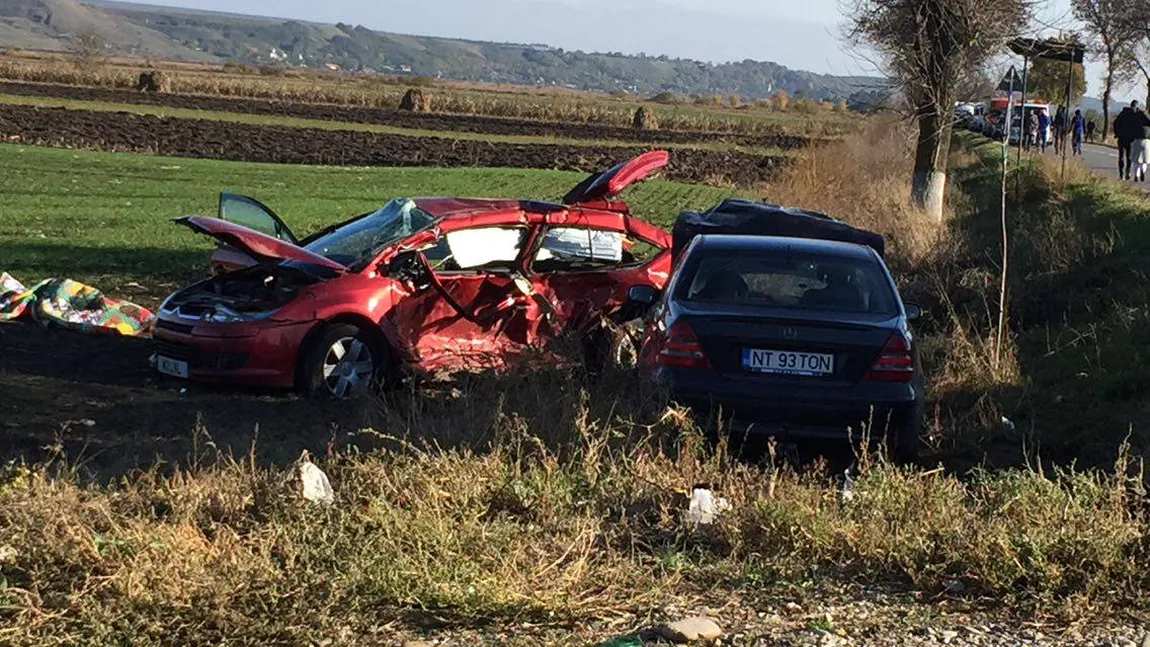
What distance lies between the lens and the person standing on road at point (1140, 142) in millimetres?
27766

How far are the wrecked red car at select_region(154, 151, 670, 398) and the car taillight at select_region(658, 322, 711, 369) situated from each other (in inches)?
96.6

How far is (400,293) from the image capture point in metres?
11.0

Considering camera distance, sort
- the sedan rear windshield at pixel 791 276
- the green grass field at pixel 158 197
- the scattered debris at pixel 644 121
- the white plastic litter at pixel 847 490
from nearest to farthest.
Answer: the white plastic litter at pixel 847 490
the sedan rear windshield at pixel 791 276
the green grass field at pixel 158 197
the scattered debris at pixel 644 121

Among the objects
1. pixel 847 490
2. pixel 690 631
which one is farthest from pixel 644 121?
pixel 690 631

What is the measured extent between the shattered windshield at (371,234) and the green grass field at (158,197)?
14.4 ft

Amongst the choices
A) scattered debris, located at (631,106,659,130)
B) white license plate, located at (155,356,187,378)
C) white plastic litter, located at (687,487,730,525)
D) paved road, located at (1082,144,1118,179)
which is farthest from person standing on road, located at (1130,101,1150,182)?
scattered debris, located at (631,106,659,130)

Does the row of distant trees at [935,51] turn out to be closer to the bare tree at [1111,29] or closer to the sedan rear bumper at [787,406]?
the sedan rear bumper at [787,406]

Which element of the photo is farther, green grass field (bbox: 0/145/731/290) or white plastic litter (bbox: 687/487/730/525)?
green grass field (bbox: 0/145/731/290)

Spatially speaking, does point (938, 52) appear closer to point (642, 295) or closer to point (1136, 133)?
point (1136, 133)

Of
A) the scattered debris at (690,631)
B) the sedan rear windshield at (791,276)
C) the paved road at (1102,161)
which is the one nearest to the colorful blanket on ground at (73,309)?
the sedan rear windshield at (791,276)

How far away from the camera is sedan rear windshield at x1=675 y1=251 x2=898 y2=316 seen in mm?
8711

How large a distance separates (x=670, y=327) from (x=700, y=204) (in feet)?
73.6

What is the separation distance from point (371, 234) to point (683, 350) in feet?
14.2

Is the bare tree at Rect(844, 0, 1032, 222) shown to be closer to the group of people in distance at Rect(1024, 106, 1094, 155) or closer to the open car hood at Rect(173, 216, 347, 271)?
the group of people in distance at Rect(1024, 106, 1094, 155)
